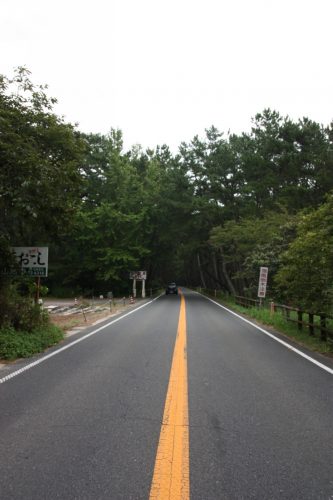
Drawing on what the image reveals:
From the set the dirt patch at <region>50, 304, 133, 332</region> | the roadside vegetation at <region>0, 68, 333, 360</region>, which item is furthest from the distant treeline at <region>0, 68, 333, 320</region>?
the dirt patch at <region>50, 304, 133, 332</region>

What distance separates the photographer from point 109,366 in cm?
802

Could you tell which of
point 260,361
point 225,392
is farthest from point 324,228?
point 225,392

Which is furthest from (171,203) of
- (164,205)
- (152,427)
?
(152,427)

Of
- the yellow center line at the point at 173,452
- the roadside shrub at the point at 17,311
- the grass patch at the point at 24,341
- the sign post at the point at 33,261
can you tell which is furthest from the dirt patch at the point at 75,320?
the yellow center line at the point at 173,452

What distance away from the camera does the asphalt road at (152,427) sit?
3.25 meters

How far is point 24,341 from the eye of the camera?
391 inches

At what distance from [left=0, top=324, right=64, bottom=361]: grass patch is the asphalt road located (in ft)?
2.51

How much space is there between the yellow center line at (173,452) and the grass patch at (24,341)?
4.43m

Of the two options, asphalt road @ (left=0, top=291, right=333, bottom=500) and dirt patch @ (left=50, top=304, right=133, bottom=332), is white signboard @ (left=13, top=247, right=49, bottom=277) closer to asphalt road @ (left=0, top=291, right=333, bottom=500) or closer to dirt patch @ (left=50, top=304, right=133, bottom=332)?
dirt patch @ (left=50, top=304, right=133, bottom=332)

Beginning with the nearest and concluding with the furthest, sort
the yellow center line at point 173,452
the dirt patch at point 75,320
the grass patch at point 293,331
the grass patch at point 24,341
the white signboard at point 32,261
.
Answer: the yellow center line at point 173,452 → the grass patch at point 24,341 → the grass patch at point 293,331 → the white signboard at point 32,261 → the dirt patch at point 75,320

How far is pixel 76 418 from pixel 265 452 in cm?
226

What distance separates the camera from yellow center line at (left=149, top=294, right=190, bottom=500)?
317cm

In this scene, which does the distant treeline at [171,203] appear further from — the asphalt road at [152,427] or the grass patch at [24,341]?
the asphalt road at [152,427]

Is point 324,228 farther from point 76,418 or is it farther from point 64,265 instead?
point 64,265
